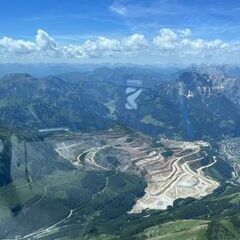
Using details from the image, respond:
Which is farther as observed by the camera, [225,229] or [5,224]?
[5,224]

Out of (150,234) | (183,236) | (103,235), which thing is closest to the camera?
(183,236)

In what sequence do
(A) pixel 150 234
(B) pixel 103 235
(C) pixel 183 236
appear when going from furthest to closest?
(B) pixel 103 235, (A) pixel 150 234, (C) pixel 183 236

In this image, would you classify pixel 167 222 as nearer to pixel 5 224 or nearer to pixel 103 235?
pixel 103 235

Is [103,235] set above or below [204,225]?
below

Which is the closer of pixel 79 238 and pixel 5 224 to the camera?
pixel 79 238

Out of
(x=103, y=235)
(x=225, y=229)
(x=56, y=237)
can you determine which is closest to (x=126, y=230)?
(x=103, y=235)

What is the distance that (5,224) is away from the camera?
653 ft

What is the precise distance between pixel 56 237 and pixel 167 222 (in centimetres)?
4083

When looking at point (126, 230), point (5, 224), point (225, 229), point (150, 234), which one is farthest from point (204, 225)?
point (5, 224)

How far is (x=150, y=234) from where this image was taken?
17650cm

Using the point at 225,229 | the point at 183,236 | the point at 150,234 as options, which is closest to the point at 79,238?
the point at 150,234

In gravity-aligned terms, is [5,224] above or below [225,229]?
below

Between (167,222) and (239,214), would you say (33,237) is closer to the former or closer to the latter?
(167,222)

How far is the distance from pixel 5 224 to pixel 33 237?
515 inches
